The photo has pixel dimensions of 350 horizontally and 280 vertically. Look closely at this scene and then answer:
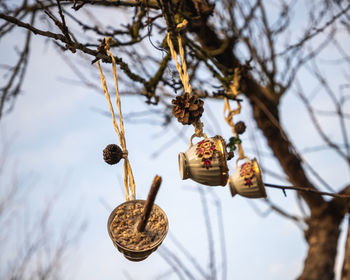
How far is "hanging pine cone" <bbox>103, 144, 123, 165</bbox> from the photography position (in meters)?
0.89

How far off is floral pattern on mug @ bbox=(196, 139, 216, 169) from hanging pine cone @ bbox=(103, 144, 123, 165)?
0.25 meters

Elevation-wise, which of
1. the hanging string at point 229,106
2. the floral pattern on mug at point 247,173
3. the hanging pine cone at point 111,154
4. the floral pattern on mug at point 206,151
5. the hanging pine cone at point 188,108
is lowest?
the floral pattern on mug at point 247,173

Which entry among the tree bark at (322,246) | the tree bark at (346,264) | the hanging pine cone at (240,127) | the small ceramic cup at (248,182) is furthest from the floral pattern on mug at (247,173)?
the tree bark at (322,246)

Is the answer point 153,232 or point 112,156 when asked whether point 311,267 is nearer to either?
point 153,232

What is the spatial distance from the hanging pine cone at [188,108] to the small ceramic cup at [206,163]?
8 cm

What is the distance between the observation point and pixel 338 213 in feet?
6.89

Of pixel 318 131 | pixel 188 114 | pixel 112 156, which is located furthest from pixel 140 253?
pixel 318 131

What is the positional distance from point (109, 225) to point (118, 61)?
533 millimetres

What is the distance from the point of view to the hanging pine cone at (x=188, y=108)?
1.03 m

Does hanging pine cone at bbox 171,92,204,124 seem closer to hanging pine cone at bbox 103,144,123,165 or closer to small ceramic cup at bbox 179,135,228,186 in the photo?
small ceramic cup at bbox 179,135,228,186

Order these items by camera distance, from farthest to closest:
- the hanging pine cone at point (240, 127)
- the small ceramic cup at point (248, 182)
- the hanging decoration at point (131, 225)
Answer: the hanging pine cone at point (240, 127)
the small ceramic cup at point (248, 182)
the hanging decoration at point (131, 225)

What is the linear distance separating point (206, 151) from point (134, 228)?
312mm

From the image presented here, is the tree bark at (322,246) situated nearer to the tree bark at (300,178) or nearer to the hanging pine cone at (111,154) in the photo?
the tree bark at (300,178)

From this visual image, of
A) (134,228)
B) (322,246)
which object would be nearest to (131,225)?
(134,228)
